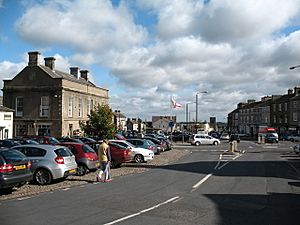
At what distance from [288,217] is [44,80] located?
4903 centimetres

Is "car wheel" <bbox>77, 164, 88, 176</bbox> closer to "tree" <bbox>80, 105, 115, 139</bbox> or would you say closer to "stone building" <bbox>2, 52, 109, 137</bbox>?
"tree" <bbox>80, 105, 115, 139</bbox>

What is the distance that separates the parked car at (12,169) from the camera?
38.0 ft

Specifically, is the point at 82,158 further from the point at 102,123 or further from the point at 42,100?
the point at 42,100

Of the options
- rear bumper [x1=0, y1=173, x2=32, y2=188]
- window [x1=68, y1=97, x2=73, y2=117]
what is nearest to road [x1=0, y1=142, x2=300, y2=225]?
rear bumper [x1=0, y1=173, x2=32, y2=188]

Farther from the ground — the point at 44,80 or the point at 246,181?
the point at 44,80

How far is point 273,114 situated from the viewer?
10356cm

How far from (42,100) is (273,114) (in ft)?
222

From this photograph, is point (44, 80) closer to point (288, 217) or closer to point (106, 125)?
point (106, 125)

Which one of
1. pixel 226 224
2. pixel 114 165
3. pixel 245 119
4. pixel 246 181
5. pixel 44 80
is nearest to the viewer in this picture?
pixel 226 224

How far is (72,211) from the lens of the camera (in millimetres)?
9562

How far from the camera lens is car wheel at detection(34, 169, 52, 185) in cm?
1440

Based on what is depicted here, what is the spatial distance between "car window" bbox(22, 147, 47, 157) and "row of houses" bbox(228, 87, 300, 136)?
242 feet

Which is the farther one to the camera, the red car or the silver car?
the red car

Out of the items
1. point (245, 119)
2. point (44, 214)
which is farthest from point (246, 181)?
point (245, 119)
